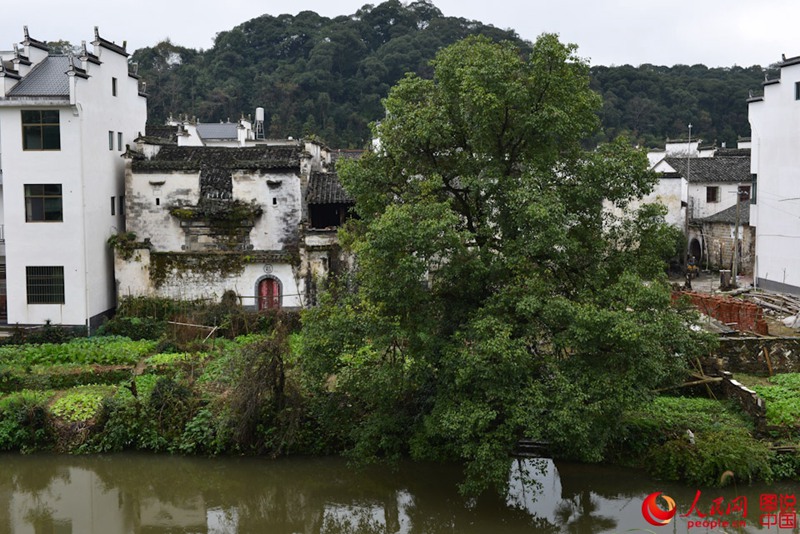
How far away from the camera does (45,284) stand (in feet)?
75.2

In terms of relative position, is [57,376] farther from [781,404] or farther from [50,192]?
[781,404]

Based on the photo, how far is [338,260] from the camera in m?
24.7

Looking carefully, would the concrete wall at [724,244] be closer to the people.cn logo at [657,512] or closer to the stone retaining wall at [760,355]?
the stone retaining wall at [760,355]

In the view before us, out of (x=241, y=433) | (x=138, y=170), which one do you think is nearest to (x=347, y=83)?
(x=138, y=170)

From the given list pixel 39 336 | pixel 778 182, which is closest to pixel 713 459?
pixel 778 182

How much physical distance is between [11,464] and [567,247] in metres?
11.7

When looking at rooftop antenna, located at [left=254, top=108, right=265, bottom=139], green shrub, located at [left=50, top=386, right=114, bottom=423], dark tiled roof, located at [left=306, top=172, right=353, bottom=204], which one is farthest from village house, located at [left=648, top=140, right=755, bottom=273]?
rooftop antenna, located at [left=254, top=108, right=265, bottom=139]

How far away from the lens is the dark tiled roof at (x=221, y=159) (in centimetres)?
2525

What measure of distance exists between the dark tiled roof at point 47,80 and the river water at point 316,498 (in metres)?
11.2

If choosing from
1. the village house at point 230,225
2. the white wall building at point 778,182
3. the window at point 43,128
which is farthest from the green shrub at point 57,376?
the white wall building at point 778,182

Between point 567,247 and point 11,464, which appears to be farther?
point 11,464

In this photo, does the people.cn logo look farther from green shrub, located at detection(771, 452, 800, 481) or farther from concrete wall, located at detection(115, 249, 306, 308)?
concrete wall, located at detection(115, 249, 306, 308)

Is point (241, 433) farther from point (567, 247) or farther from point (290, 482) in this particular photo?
point (567, 247)

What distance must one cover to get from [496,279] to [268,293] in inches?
478
